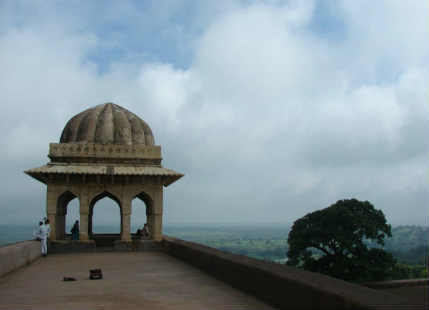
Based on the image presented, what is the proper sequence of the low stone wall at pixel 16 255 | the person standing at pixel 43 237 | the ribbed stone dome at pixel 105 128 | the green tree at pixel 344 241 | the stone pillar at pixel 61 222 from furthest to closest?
1. the green tree at pixel 344 241
2. the ribbed stone dome at pixel 105 128
3. the stone pillar at pixel 61 222
4. the person standing at pixel 43 237
5. the low stone wall at pixel 16 255

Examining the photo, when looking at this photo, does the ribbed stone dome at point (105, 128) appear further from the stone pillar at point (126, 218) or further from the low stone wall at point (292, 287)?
the low stone wall at point (292, 287)

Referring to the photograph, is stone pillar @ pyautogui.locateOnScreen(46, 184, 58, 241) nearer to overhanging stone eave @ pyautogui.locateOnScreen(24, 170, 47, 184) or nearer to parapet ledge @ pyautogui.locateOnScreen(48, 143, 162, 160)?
overhanging stone eave @ pyautogui.locateOnScreen(24, 170, 47, 184)

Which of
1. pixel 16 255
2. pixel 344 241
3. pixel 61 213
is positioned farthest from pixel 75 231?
pixel 344 241

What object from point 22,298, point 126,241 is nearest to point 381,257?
point 126,241

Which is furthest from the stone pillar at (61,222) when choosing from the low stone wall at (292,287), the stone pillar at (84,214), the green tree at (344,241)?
the green tree at (344,241)

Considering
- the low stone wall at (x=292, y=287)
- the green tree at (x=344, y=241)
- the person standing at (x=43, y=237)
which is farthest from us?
the green tree at (x=344, y=241)

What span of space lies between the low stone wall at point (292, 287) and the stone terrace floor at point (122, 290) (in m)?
0.20

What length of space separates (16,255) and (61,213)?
7026 millimetres

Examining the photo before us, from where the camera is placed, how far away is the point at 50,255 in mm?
15078

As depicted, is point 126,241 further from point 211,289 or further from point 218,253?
point 211,289

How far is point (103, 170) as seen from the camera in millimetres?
16328

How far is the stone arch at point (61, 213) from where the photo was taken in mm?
16895

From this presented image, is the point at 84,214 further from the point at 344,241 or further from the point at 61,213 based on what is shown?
the point at 344,241

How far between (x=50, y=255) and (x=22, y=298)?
8.62 meters
